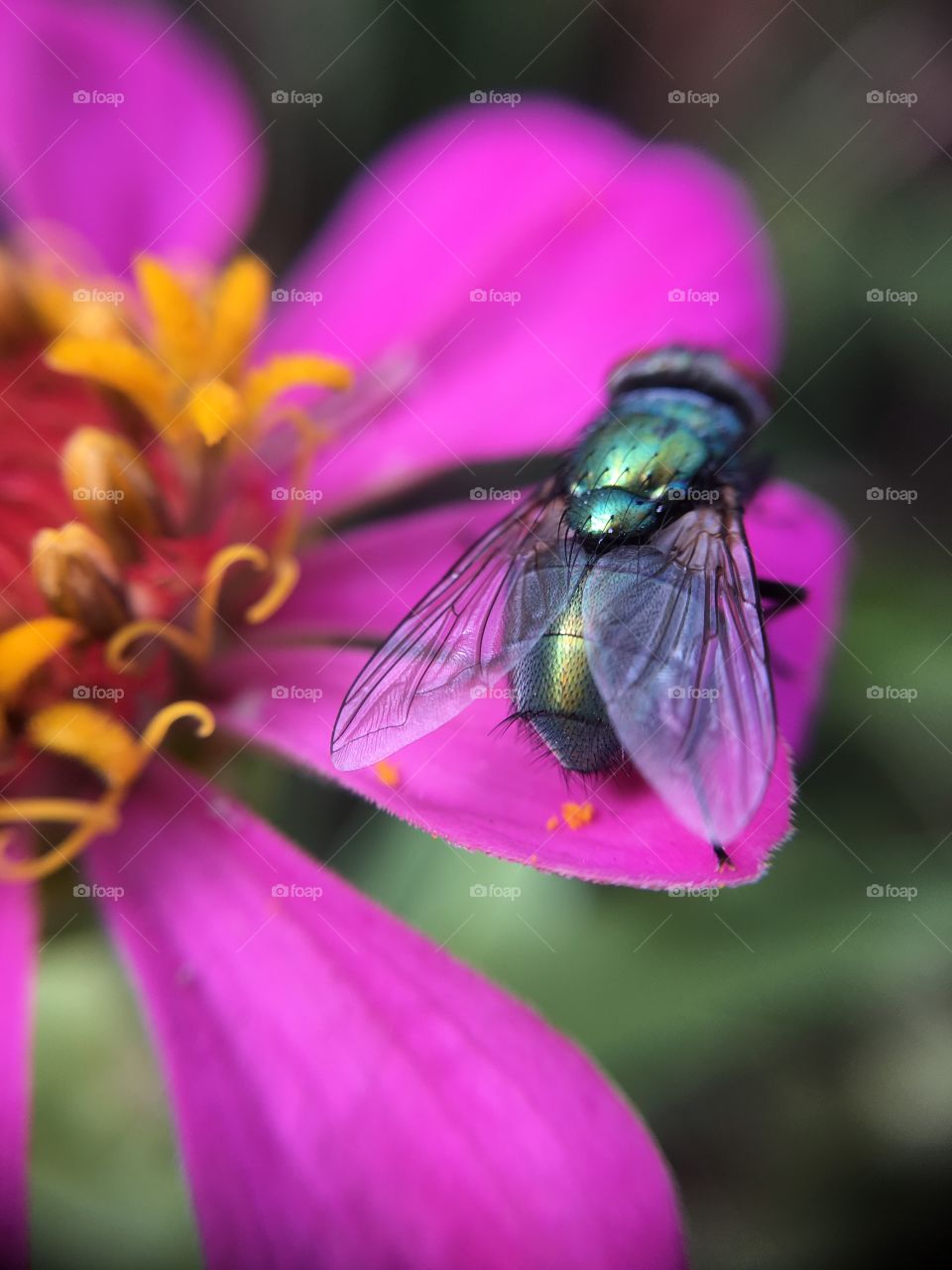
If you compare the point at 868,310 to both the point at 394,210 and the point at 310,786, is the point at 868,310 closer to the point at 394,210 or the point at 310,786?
the point at 394,210

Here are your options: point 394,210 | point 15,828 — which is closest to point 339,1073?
point 15,828

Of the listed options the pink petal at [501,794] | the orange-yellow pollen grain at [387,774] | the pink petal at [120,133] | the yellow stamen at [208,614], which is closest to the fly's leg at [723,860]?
the pink petal at [501,794]

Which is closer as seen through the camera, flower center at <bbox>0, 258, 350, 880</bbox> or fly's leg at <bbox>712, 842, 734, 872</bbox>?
fly's leg at <bbox>712, 842, 734, 872</bbox>

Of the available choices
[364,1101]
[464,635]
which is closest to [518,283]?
[464,635]

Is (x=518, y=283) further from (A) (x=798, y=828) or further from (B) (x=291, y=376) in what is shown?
(A) (x=798, y=828)

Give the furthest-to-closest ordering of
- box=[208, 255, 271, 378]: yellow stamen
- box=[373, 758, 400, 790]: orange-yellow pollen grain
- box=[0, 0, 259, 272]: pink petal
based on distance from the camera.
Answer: box=[0, 0, 259, 272]: pink petal, box=[208, 255, 271, 378]: yellow stamen, box=[373, 758, 400, 790]: orange-yellow pollen grain

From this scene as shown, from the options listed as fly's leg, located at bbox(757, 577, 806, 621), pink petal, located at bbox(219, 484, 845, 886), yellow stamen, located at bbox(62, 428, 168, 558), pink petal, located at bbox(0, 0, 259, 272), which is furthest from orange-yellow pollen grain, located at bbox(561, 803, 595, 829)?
pink petal, located at bbox(0, 0, 259, 272)

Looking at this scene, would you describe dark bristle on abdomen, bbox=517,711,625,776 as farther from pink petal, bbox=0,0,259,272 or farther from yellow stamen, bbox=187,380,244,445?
pink petal, bbox=0,0,259,272
